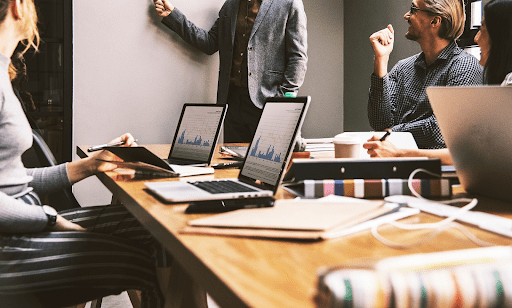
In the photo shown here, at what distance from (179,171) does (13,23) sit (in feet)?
2.16

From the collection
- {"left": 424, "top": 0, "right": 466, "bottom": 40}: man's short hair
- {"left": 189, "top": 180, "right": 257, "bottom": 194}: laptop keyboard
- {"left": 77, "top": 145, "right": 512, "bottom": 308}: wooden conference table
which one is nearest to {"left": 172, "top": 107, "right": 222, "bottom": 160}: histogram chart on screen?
{"left": 189, "top": 180, "right": 257, "bottom": 194}: laptop keyboard

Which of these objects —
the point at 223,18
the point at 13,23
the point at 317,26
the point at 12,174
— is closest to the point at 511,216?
the point at 12,174

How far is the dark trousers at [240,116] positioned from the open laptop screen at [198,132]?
1238mm

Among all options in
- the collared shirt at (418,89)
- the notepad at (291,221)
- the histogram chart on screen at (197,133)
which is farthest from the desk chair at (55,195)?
the collared shirt at (418,89)

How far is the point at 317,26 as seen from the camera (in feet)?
12.8

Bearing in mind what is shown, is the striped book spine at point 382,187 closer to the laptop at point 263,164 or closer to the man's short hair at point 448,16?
the laptop at point 263,164

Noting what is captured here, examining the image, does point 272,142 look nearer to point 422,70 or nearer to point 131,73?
point 422,70

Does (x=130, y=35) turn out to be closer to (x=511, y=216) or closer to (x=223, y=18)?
(x=223, y=18)

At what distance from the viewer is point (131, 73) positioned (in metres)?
3.29

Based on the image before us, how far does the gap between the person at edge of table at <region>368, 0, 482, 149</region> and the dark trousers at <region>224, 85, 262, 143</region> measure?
3.10 feet

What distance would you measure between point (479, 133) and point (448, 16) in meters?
1.72

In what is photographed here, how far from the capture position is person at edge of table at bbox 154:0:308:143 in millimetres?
3049

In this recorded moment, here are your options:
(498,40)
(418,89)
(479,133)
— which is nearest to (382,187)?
(479,133)

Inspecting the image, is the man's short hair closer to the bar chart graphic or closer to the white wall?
the bar chart graphic
